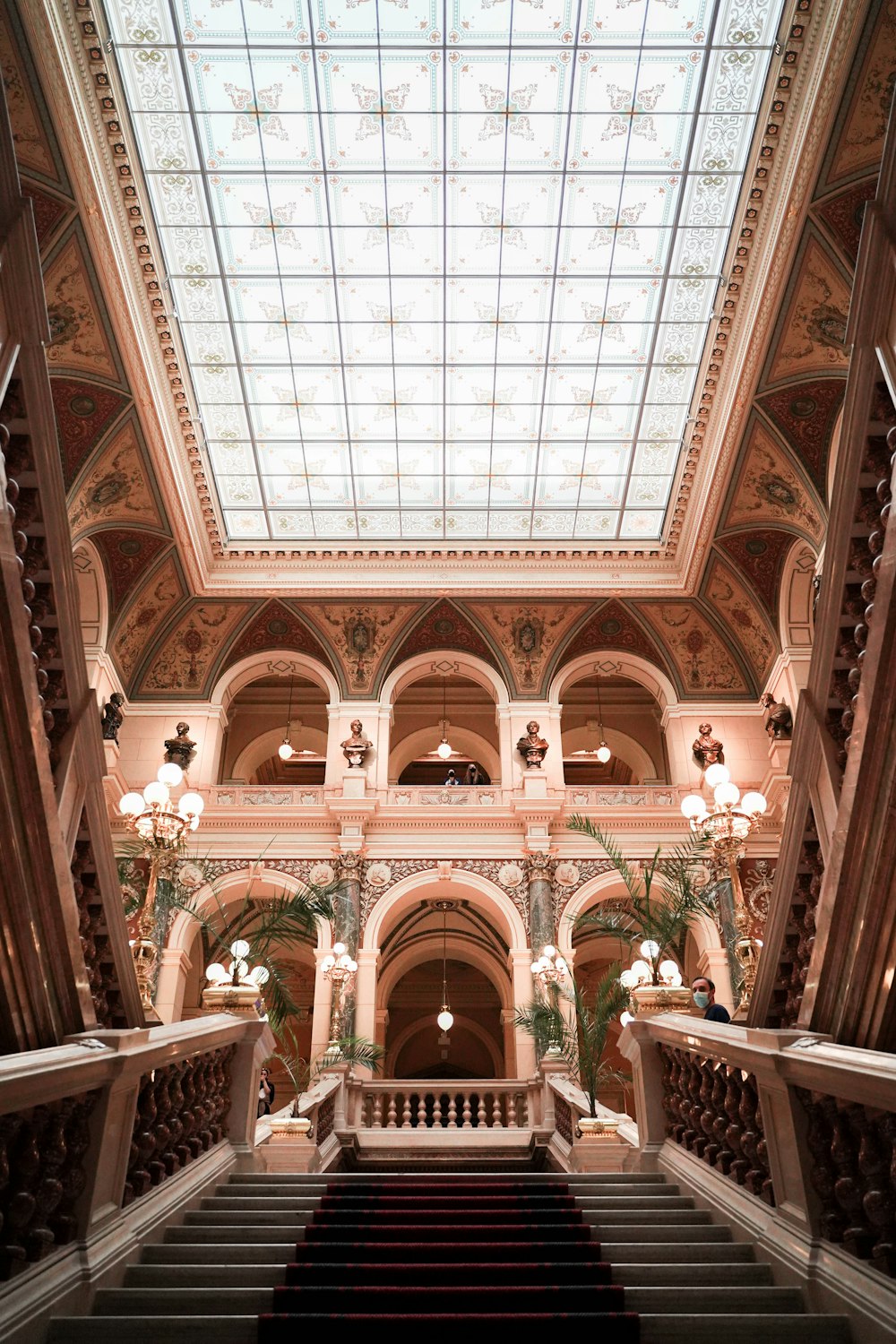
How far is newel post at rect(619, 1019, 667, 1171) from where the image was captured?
5.71m

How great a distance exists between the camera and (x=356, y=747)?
55.8 feet

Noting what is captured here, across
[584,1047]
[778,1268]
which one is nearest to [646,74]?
[584,1047]

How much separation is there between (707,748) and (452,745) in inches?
241

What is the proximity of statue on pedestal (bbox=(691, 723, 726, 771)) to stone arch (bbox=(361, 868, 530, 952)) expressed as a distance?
3919mm

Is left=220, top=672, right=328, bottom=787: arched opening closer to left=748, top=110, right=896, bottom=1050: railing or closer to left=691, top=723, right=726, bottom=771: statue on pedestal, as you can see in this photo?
left=691, top=723, right=726, bottom=771: statue on pedestal

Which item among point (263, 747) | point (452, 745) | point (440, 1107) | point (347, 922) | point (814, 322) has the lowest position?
point (440, 1107)

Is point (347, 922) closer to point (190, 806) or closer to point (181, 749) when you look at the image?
point (181, 749)

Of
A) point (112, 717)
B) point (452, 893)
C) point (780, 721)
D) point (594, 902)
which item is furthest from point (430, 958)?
point (780, 721)

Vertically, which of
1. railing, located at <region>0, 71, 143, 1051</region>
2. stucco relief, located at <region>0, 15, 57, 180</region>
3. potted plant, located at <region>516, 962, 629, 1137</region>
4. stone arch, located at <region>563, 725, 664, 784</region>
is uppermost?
stucco relief, located at <region>0, 15, 57, 180</region>

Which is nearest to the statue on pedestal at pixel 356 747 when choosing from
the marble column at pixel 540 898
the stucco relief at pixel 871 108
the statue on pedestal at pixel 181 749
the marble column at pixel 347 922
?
the marble column at pixel 347 922

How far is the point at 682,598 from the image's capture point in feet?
58.5

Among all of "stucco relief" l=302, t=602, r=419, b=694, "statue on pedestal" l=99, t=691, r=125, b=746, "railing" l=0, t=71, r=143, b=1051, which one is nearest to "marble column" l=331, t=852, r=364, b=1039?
"stucco relief" l=302, t=602, r=419, b=694

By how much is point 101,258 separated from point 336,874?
30.7 ft

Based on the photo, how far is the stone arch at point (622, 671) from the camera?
17984 mm
